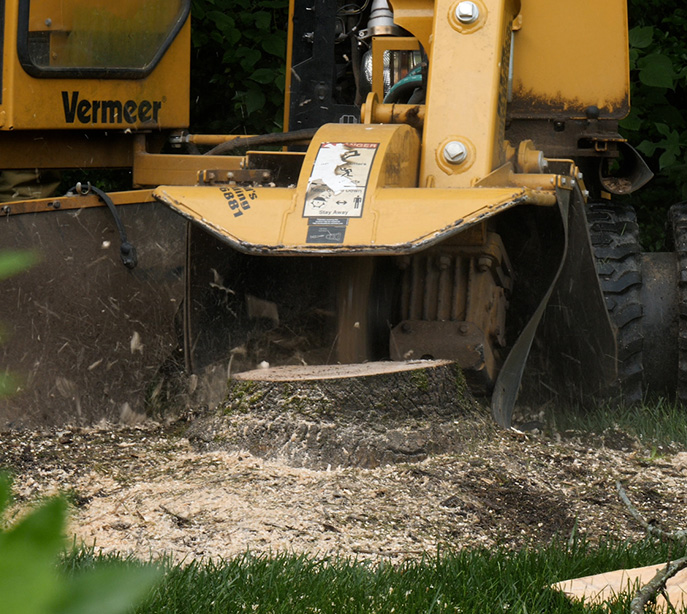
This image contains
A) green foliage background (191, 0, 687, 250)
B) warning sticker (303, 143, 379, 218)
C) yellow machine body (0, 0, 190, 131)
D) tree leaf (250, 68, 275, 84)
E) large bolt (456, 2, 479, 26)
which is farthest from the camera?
tree leaf (250, 68, 275, 84)

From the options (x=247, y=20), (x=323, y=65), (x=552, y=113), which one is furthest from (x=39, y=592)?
(x=247, y=20)

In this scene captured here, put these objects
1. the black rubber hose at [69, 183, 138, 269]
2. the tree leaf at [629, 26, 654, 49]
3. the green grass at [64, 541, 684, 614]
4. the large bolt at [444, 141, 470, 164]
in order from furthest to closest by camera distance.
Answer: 1. the tree leaf at [629, 26, 654, 49]
2. the black rubber hose at [69, 183, 138, 269]
3. the large bolt at [444, 141, 470, 164]
4. the green grass at [64, 541, 684, 614]

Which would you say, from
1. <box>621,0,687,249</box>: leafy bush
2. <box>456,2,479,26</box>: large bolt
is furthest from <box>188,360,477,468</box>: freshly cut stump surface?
<box>621,0,687,249</box>: leafy bush

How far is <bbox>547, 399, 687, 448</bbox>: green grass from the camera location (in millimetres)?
3152

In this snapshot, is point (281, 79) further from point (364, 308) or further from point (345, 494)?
point (345, 494)

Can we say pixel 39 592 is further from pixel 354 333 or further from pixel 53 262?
pixel 53 262

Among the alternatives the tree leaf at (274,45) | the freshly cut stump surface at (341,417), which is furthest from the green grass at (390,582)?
the tree leaf at (274,45)

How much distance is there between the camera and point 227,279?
3016 millimetres

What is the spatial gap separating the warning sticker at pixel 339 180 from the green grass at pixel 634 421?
103 cm

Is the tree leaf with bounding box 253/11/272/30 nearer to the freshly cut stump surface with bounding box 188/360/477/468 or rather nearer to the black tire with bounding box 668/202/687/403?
the black tire with bounding box 668/202/687/403

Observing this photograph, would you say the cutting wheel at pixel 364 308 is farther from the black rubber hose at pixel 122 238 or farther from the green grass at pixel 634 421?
the black rubber hose at pixel 122 238

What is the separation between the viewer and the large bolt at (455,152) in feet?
9.60

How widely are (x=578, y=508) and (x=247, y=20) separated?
14.4ft

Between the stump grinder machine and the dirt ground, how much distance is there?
1.06 feet
